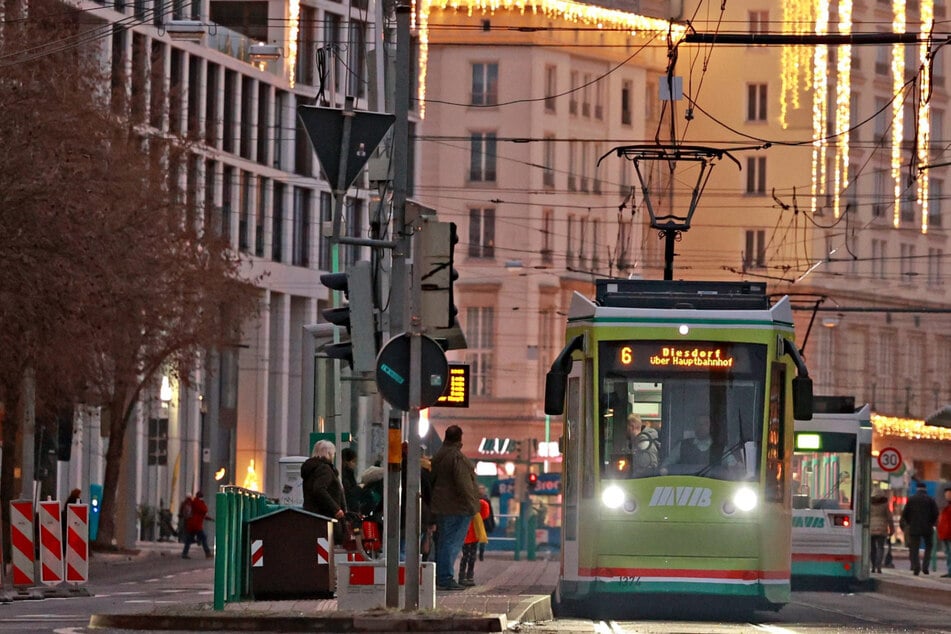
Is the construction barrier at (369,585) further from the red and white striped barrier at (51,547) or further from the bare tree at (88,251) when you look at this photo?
the bare tree at (88,251)

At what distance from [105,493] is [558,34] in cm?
5380

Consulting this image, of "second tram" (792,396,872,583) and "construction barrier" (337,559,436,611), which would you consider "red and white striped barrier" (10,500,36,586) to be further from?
"second tram" (792,396,872,583)

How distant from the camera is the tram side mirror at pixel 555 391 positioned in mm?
22609

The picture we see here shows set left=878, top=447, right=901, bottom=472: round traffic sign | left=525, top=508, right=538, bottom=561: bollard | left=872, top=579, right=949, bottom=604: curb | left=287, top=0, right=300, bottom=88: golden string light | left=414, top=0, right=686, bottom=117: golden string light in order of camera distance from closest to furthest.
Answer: left=872, top=579, right=949, bottom=604: curb, left=878, top=447, right=901, bottom=472: round traffic sign, left=525, top=508, right=538, bottom=561: bollard, left=287, top=0, right=300, bottom=88: golden string light, left=414, top=0, right=686, bottom=117: golden string light

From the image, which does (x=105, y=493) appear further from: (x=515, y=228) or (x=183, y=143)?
(x=515, y=228)

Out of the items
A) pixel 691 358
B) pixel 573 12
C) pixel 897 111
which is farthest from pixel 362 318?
pixel 897 111

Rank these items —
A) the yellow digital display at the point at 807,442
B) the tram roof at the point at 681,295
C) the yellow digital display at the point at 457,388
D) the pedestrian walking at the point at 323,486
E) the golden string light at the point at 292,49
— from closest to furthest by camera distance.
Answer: the yellow digital display at the point at 457,388, the tram roof at the point at 681,295, the pedestrian walking at the point at 323,486, the yellow digital display at the point at 807,442, the golden string light at the point at 292,49

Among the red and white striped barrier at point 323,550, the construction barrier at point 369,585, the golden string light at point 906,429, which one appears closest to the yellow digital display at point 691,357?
the red and white striped barrier at point 323,550

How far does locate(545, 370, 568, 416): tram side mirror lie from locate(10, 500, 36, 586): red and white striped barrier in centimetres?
926

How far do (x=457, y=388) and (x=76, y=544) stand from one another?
996cm

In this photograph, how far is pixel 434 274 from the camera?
19.6 meters

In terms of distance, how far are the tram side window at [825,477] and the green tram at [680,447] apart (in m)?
11.9

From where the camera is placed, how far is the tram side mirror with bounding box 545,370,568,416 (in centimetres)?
2261

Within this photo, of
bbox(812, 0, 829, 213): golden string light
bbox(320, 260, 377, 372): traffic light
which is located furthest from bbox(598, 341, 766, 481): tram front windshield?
bbox(812, 0, 829, 213): golden string light
